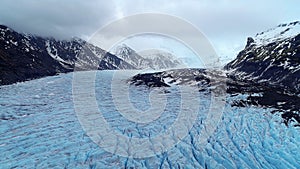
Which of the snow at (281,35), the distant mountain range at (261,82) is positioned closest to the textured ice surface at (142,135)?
the distant mountain range at (261,82)

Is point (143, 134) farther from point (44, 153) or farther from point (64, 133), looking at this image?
point (44, 153)

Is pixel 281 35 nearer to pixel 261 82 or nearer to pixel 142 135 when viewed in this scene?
pixel 261 82

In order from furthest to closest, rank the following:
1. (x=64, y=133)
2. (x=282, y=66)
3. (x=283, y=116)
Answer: (x=282, y=66) → (x=283, y=116) → (x=64, y=133)

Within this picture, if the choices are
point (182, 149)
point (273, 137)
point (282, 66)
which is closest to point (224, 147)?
point (182, 149)

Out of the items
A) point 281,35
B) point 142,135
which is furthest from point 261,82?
point 281,35

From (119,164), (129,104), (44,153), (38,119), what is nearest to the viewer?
(119,164)

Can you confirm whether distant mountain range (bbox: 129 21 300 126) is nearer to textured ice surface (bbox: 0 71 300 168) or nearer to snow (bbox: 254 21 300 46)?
textured ice surface (bbox: 0 71 300 168)

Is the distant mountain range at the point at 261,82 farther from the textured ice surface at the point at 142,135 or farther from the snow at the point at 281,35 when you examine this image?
the snow at the point at 281,35

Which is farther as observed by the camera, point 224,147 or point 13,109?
point 13,109

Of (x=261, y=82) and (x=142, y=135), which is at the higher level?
(x=261, y=82)
